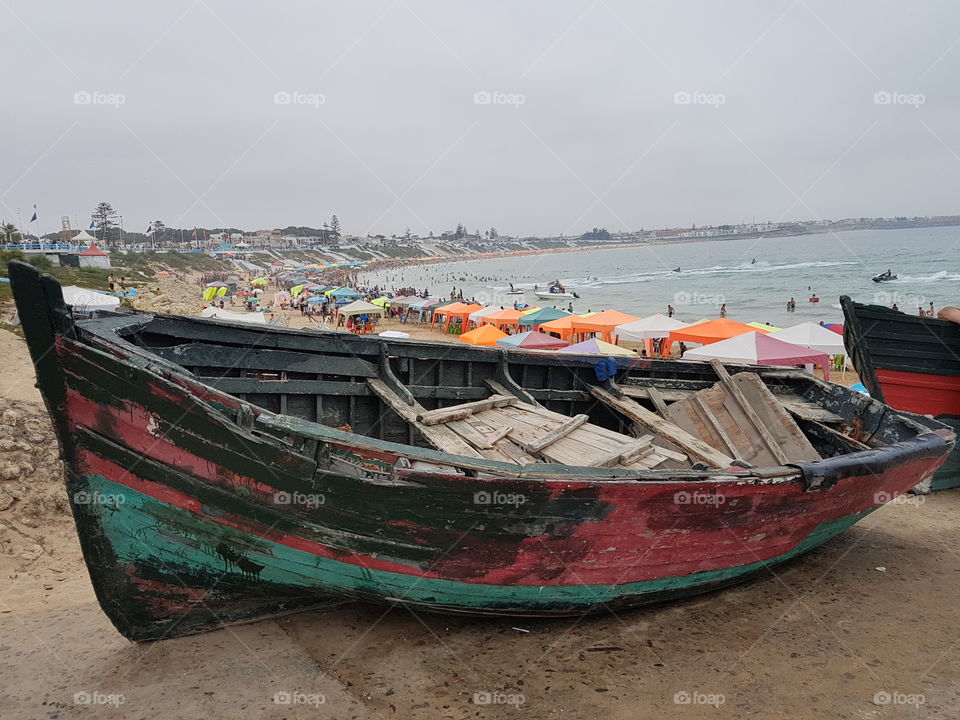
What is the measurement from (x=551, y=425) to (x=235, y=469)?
3.45 m

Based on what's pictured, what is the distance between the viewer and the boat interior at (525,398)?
20.0 ft

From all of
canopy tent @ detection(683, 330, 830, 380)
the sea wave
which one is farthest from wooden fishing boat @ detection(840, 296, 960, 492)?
the sea wave

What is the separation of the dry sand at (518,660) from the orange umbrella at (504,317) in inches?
906

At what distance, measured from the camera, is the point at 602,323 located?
997 inches

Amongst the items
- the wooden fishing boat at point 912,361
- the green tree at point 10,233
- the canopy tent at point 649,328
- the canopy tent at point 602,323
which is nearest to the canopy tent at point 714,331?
the canopy tent at point 649,328

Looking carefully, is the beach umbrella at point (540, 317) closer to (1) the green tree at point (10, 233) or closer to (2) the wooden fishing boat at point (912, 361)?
(2) the wooden fishing boat at point (912, 361)

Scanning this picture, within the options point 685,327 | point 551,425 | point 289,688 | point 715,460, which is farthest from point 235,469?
point 685,327

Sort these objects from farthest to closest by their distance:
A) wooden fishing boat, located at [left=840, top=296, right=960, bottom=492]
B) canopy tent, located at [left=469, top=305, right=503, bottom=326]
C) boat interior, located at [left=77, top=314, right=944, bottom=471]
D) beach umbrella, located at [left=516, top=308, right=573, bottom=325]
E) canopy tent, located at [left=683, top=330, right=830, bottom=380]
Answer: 1. canopy tent, located at [left=469, top=305, right=503, bottom=326]
2. beach umbrella, located at [left=516, top=308, right=573, bottom=325]
3. canopy tent, located at [left=683, top=330, right=830, bottom=380]
4. wooden fishing boat, located at [left=840, top=296, right=960, bottom=492]
5. boat interior, located at [left=77, top=314, right=944, bottom=471]

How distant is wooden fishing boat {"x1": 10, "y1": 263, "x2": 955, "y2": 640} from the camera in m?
4.38

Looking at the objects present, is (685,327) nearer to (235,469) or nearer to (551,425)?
(551,425)

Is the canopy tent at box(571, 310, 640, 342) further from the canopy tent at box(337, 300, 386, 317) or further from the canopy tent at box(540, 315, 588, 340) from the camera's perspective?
the canopy tent at box(337, 300, 386, 317)

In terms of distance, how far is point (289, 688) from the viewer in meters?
4.59

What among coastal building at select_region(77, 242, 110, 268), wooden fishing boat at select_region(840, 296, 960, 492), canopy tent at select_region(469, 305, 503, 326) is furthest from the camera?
coastal building at select_region(77, 242, 110, 268)

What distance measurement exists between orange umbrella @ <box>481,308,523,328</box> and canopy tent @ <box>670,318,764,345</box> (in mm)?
9339
